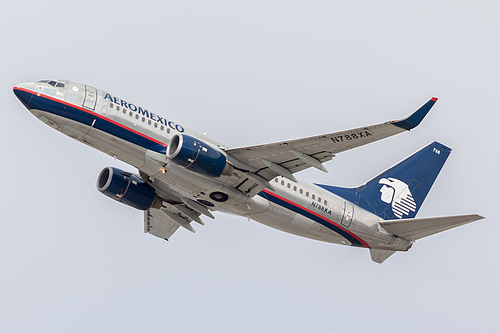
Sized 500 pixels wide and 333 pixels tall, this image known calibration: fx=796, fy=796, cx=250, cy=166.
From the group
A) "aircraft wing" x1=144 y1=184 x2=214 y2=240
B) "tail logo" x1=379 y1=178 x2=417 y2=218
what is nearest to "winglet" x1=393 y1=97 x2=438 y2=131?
"tail logo" x1=379 y1=178 x2=417 y2=218

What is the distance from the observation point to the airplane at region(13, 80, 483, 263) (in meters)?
41.0

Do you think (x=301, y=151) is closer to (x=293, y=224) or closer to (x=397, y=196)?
(x=293, y=224)

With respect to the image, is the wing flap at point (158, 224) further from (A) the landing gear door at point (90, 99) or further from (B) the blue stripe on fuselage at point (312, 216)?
(A) the landing gear door at point (90, 99)

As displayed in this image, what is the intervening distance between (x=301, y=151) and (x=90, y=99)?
11.6 meters

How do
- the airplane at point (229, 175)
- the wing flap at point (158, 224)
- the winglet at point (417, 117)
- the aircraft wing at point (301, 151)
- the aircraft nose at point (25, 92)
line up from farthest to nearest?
the wing flap at point (158, 224)
the aircraft nose at point (25, 92)
the airplane at point (229, 175)
the aircraft wing at point (301, 151)
the winglet at point (417, 117)

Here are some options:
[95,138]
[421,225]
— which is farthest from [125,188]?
[421,225]

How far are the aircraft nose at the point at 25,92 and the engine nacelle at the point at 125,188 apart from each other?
7.52 m

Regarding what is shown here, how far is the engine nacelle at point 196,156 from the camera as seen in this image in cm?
4041

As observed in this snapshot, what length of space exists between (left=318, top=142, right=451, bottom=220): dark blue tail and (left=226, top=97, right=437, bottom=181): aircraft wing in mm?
9034

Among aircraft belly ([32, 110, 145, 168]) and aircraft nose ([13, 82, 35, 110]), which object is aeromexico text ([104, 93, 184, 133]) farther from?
aircraft nose ([13, 82, 35, 110])

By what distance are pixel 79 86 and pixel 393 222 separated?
19939 mm

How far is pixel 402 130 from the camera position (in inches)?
1428

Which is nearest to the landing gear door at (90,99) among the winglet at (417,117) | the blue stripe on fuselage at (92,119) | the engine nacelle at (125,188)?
the blue stripe on fuselage at (92,119)

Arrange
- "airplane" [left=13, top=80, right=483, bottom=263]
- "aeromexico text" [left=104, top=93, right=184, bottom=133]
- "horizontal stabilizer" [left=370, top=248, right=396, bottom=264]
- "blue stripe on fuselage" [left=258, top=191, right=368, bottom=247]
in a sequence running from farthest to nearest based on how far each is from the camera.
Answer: "horizontal stabilizer" [left=370, top=248, right=396, bottom=264] → "blue stripe on fuselage" [left=258, top=191, right=368, bottom=247] → "aeromexico text" [left=104, top=93, right=184, bottom=133] → "airplane" [left=13, top=80, right=483, bottom=263]
